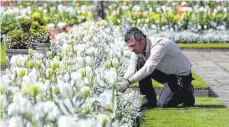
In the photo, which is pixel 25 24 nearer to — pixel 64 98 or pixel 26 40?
pixel 26 40

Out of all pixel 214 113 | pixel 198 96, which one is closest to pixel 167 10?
pixel 198 96

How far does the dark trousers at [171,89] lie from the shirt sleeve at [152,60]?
1.67 ft

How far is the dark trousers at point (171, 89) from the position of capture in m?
7.96

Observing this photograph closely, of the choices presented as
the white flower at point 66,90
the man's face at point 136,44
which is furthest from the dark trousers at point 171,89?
the white flower at point 66,90

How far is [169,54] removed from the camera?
763 centimetres

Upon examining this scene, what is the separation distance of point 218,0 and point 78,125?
19198 millimetres

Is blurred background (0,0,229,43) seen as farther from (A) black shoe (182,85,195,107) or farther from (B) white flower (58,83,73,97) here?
(B) white flower (58,83,73,97)

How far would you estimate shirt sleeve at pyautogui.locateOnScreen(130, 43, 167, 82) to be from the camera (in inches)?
281

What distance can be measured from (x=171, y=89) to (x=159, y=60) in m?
0.85

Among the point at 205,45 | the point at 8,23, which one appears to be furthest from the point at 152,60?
the point at 8,23

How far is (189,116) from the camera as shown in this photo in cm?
762

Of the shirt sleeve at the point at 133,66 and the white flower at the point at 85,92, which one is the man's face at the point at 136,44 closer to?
the shirt sleeve at the point at 133,66

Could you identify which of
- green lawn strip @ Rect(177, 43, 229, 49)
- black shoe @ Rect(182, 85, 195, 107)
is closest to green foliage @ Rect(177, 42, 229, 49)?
green lawn strip @ Rect(177, 43, 229, 49)

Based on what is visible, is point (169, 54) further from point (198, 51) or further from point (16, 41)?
point (198, 51)
